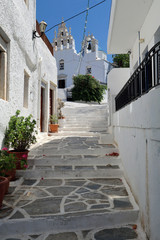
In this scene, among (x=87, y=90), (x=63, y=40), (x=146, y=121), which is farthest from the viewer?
(x=63, y=40)

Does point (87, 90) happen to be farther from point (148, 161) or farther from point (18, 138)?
point (148, 161)

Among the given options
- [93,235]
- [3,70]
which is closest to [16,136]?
[3,70]

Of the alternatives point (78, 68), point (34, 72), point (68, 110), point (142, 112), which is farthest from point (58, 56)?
point (142, 112)

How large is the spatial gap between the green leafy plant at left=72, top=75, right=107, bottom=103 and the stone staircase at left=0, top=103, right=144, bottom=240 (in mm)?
19773

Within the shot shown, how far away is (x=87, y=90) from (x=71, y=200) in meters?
22.6

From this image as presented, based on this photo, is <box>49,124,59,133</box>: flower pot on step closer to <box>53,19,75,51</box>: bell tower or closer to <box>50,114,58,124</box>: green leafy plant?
<box>50,114,58,124</box>: green leafy plant

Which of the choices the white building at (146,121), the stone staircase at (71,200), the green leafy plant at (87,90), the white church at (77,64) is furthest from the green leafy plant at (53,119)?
the white church at (77,64)

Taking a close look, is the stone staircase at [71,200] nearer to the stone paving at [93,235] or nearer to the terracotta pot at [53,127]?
the stone paving at [93,235]

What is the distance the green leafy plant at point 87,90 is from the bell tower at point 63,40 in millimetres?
14055

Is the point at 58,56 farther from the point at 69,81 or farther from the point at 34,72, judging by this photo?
the point at 34,72

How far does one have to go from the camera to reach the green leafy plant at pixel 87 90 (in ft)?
85.7

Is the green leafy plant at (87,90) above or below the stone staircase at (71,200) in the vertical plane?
above

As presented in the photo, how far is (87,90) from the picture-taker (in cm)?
2606

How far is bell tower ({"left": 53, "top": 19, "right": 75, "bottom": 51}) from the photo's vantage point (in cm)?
3903
